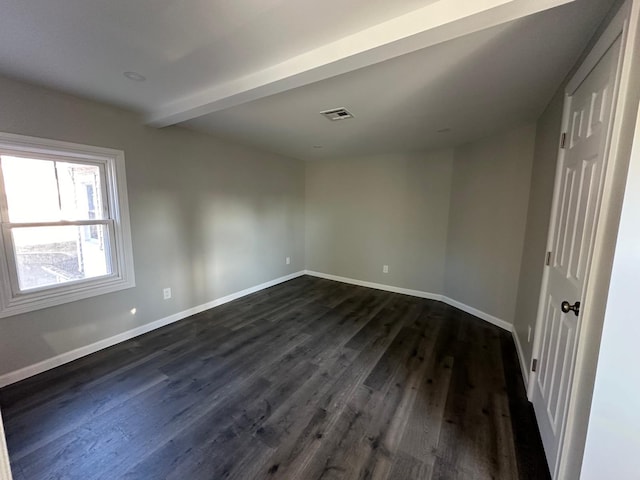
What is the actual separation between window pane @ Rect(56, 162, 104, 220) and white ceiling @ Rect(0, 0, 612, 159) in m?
0.67

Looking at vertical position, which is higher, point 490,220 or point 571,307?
point 490,220

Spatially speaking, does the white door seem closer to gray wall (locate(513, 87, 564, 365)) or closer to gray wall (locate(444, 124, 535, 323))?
gray wall (locate(513, 87, 564, 365))

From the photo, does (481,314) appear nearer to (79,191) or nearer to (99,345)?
(99,345)

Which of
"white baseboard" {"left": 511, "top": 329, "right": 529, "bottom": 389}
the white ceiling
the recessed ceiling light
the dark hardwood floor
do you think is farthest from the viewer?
"white baseboard" {"left": 511, "top": 329, "right": 529, "bottom": 389}

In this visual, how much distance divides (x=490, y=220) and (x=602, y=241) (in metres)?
2.32

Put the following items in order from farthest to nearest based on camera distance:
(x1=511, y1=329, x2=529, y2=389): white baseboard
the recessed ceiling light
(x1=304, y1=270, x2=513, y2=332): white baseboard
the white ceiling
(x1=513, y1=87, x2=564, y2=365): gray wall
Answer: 1. (x1=304, y1=270, x2=513, y2=332): white baseboard
2. (x1=511, y1=329, x2=529, y2=389): white baseboard
3. (x1=513, y1=87, x2=564, y2=365): gray wall
4. the recessed ceiling light
5. the white ceiling

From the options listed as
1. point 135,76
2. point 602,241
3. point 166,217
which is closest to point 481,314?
point 602,241

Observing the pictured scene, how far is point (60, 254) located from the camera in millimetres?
2408

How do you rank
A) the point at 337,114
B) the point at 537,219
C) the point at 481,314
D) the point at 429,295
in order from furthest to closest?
the point at 429,295
the point at 481,314
the point at 337,114
the point at 537,219

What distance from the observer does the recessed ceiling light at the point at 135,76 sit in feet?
6.16

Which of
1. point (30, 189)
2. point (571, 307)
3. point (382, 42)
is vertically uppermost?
point (382, 42)

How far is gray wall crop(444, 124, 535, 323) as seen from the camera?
2891 mm

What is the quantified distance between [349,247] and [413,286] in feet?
4.21

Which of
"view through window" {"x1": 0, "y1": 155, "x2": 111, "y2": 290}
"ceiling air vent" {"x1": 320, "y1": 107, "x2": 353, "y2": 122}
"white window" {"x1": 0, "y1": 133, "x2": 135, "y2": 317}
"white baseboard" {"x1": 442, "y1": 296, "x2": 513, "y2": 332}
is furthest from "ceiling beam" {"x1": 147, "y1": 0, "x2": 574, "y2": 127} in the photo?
"white baseboard" {"x1": 442, "y1": 296, "x2": 513, "y2": 332}
